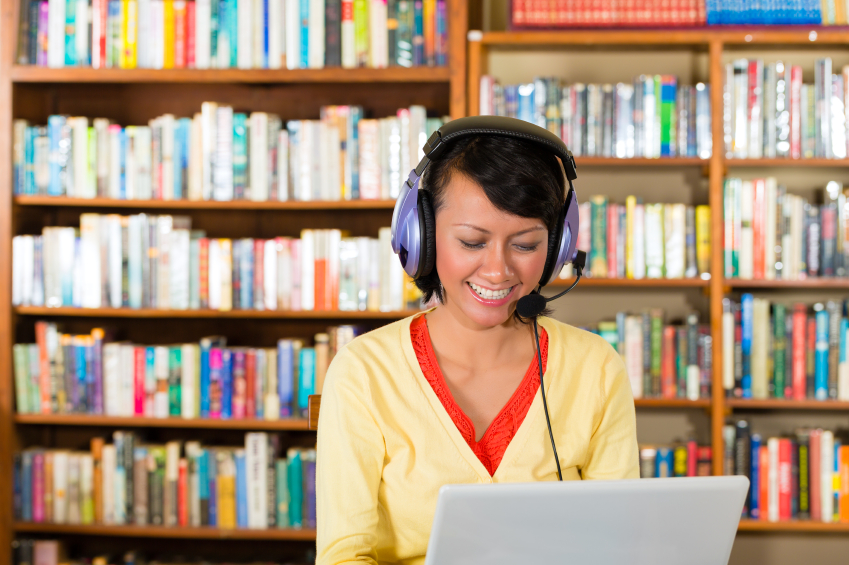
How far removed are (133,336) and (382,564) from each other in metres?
1.75

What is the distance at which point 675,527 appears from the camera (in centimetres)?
68

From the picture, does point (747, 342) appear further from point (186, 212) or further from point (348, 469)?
point (186, 212)

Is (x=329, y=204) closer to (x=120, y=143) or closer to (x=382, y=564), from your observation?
(x=120, y=143)

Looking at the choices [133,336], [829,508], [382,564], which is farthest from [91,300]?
[829,508]

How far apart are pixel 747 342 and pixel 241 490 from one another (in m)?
1.61

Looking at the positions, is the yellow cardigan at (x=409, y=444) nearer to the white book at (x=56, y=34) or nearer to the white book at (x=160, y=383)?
the white book at (x=160, y=383)

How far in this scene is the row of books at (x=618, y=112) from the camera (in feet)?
7.13

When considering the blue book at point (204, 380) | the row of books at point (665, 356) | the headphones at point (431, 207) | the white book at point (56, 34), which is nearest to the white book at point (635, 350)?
the row of books at point (665, 356)

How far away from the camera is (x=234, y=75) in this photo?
218 cm

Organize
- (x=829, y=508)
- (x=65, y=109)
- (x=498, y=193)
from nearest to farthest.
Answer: (x=498, y=193) < (x=829, y=508) < (x=65, y=109)

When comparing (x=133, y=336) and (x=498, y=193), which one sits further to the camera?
(x=133, y=336)

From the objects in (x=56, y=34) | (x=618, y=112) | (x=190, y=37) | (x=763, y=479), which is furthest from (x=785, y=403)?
(x=56, y=34)

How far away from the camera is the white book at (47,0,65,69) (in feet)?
7.25

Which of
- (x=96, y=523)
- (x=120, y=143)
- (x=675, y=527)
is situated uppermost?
(x=120, y=143)
